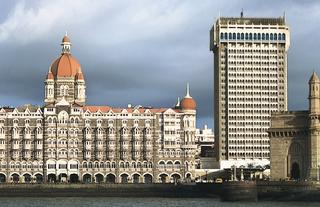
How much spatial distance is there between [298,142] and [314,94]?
31.5 feet

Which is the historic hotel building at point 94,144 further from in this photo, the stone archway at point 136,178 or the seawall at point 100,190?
the seawall at point 100,190

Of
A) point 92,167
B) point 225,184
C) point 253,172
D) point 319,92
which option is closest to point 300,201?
point 225,184

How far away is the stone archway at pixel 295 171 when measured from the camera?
161250mm

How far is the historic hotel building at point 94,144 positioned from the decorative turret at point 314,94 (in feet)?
140

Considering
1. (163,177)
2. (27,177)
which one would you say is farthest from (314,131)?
(27,177)

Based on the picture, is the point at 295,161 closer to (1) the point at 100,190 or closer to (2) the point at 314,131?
(2) the point at 314,131

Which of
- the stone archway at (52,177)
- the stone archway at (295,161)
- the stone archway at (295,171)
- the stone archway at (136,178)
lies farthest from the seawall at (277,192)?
the stone archway at (52,177)

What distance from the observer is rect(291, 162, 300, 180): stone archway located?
529 feet

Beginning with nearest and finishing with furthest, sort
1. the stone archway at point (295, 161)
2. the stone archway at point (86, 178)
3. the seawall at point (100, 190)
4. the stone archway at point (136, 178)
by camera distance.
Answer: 1. the stone archway at point (295, 161)
2. the seawall at point (100, 190)
3. the stone archway at point (86, 178)
4. the stone archway at point (136, 178)

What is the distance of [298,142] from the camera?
16025 cm

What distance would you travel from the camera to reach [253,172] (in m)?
194

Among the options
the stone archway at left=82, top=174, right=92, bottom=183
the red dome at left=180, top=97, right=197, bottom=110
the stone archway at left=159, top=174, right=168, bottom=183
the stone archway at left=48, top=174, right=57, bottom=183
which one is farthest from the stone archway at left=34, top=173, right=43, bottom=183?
the red dome at left=180, top=97, right=197, bottom=110

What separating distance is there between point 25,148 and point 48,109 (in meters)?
9.90

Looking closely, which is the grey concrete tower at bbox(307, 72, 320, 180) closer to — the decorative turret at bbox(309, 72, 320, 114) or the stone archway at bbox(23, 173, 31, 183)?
the decorative turret at bbox(309, 72, 320, 114)
